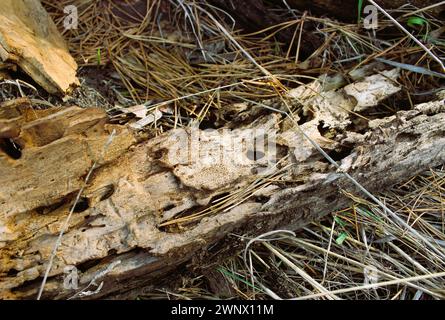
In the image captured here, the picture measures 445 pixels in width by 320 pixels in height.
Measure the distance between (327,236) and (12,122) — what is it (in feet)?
3.99

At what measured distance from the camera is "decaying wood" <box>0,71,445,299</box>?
1.27m

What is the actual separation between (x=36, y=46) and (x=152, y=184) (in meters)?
0.76

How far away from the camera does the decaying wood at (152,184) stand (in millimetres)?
1270

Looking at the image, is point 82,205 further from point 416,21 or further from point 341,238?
point 416,21

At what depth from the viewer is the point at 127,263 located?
51.3 inches

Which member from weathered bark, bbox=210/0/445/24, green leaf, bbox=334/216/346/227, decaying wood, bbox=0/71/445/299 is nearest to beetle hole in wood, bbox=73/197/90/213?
decaying wood, bbox=0/71/445/299

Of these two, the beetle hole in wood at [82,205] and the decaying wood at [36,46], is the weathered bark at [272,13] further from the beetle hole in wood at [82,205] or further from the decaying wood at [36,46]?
the beetle hole in wood at [82,205]

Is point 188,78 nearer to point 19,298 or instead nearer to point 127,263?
point 127,263

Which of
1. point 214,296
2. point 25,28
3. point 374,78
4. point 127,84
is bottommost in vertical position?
point 214,296

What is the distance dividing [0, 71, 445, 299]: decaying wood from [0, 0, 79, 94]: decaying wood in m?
0.26

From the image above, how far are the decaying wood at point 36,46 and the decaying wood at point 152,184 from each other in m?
0.26

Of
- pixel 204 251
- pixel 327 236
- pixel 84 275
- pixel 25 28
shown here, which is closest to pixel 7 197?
pixel 84 275

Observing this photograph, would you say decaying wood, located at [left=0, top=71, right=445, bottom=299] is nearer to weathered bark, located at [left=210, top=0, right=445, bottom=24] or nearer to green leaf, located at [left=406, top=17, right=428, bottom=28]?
green leaf, located at [left=406, top=17, right=428, bottom=28]

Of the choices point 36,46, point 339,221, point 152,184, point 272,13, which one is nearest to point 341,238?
point 339,221
